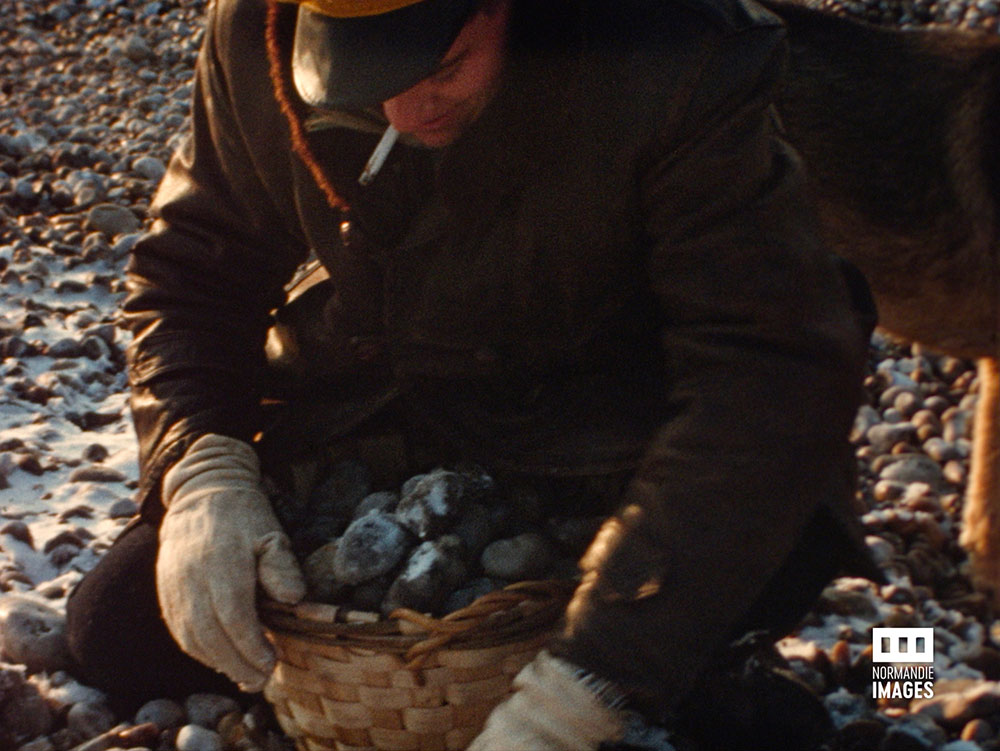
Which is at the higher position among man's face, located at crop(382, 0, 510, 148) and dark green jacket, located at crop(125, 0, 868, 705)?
man's face, located at crop(382, 0, 510, 148)

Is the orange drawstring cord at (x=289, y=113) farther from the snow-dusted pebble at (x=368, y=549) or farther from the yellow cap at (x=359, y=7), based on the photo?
the snow-dusted pebble at (x=368, y=549)

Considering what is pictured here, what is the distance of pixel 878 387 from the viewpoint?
320 cm

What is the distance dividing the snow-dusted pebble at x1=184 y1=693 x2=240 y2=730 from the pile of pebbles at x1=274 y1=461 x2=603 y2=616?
0.36m

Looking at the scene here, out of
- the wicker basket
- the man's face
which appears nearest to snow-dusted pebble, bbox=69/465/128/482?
the wicker basket

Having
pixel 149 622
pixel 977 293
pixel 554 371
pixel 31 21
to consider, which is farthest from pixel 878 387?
pixel 31 21

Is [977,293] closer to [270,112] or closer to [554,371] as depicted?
[554,371]

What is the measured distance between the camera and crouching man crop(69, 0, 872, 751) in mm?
1408

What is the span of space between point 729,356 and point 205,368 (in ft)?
3.10

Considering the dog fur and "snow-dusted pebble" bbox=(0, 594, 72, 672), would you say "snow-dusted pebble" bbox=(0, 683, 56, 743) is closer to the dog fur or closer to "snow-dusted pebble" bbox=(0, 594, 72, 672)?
"snow-dusted pebble" bbox=(0, 594, 72, 672)

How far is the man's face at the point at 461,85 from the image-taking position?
56.8 inches

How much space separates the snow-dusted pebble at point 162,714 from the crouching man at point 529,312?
36 millimetres

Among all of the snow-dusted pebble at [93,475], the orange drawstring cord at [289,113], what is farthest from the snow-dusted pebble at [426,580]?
the snow-dusted pebble at [93,475]

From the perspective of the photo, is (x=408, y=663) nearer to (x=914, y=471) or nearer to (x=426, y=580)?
(x=426, y=580)

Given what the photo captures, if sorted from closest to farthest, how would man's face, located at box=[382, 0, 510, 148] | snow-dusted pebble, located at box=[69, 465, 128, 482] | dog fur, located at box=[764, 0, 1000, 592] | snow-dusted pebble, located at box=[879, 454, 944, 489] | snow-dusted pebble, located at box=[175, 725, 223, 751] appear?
man's face, located at box=[382, 0, 510, 148]
snow-dusted pebble, located at box=[175, 725, 223, 751]
dog fur, located at box=[764, 0, 1000, 592]
snow-dusted pebble, located at box=[69, 465, 128, 482]
snow-dusted pebble, located at box=[879, 454, 944, 489]
